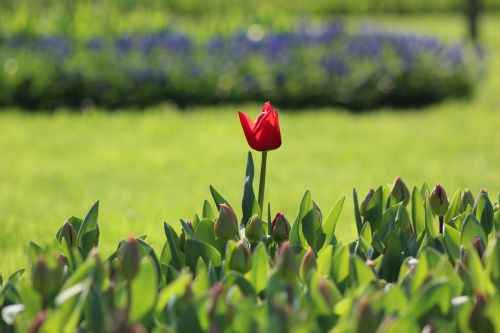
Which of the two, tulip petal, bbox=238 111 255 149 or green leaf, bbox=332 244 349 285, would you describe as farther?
tulip petal, bbox=238 111 255 149

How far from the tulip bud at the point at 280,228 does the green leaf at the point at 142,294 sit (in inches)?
24.6

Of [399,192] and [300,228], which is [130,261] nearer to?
[300,228]

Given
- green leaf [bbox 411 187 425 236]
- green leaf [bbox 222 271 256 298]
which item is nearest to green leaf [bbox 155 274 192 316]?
green leaf [bbox 222 271 256 298]

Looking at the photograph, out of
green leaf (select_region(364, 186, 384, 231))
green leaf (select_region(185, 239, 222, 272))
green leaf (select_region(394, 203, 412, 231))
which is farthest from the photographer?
green leaf (select_region(364, 186, 384, 231))

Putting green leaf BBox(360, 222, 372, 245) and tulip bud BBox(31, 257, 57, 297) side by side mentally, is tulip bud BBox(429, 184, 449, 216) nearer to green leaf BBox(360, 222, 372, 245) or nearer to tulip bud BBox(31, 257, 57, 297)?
green leaf BBox(360, 222, 372, 245)

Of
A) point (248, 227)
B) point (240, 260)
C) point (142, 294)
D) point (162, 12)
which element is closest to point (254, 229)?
point (248, 227)

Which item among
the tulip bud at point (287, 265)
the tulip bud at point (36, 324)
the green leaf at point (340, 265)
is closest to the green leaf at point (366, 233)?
the green leaf at point (340, 265)

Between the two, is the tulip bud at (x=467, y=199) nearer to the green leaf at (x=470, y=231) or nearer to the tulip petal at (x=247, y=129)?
the green leaf at (x=470, y=231)

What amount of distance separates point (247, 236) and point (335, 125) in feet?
18.4

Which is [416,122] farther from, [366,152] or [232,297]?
[232,297]

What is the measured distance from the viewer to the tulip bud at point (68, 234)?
233 centimetres

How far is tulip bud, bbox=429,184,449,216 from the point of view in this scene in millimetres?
2539

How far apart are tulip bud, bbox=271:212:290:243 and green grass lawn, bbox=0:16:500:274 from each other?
1.97 metres

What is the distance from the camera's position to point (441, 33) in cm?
1712
